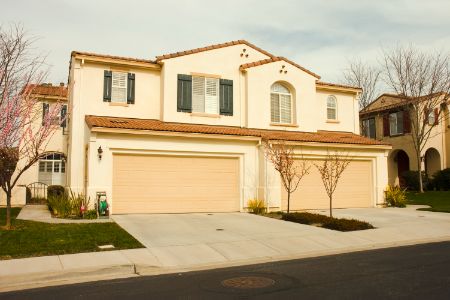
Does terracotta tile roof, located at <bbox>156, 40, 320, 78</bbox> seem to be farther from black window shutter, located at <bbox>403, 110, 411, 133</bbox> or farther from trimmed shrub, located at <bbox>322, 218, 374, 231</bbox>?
black window shutter, located at <bbox>403, 110, 411, 133</bbox>

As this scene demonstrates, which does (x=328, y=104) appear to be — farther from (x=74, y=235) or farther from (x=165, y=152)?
(x=74, y=235)

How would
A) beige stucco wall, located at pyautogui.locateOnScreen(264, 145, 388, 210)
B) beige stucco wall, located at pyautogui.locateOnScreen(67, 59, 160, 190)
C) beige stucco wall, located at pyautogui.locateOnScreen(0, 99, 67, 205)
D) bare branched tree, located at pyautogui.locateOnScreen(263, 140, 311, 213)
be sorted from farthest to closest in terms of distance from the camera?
1. beige stucco wall, located at pyautogui.locateOnScreen(0, 99, 67, 205)
2. beige stucco wall, located at pyautogui.locateOnScreen(264, 145, 388, 210)
3. beige stucco wall, located at pyautogui.locateOnScreen(67, 59, 160, 190)
4. bare branched tree, located at pyautogui.locateOnScreen(263, 140, 311, 213)

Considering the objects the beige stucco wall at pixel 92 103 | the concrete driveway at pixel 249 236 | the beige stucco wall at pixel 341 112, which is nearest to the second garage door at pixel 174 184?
the concrete driveway at pixel 249 236

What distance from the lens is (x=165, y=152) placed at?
1611cm

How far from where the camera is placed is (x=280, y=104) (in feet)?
66.6

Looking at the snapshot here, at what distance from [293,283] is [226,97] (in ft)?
43.8

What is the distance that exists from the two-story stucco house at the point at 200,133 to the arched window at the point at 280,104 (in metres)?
0.05

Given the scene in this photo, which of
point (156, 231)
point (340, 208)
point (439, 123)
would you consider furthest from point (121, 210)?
point (439, 123)

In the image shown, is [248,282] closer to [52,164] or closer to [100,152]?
[100,152]

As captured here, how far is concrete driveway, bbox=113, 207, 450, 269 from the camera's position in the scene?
9.21m

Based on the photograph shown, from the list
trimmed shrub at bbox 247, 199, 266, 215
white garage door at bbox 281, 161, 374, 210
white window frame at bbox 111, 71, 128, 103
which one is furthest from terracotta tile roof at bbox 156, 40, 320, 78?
trimmed shrub at bbox 247, 199, 266, 215

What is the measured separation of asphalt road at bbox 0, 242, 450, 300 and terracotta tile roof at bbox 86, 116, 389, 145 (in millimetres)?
8797

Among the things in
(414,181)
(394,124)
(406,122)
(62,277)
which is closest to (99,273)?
(62,277)

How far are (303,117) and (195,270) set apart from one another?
13897mm
